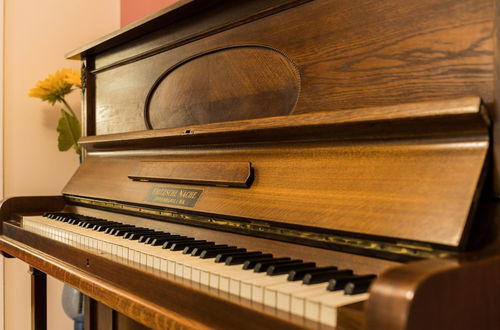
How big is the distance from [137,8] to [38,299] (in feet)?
5.70

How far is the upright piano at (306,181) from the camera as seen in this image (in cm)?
73

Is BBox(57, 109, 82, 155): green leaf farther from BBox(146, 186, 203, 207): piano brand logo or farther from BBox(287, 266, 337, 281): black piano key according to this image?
BBox(287, 266, 337, 281): black piano key

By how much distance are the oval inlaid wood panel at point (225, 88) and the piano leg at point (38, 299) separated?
840 millimetres

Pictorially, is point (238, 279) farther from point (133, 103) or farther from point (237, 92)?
point (133, 103)

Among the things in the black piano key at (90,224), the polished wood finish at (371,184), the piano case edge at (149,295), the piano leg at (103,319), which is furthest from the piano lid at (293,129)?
the piano leg at (103,319)

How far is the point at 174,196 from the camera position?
141 centimetres

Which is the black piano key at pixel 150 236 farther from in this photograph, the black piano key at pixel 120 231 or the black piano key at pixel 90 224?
the black piano key at pixel 90 224

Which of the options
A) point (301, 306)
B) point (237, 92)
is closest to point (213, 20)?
point (237, 92)

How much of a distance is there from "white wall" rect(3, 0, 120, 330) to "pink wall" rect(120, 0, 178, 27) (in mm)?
250

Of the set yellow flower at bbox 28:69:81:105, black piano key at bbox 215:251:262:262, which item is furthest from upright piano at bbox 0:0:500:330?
yellow flower at bbox 28:69:81:105

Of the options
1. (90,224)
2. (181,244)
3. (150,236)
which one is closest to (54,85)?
(90,224)

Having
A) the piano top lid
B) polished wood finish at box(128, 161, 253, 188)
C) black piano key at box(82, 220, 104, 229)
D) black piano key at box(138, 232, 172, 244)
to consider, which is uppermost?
the piano top lid

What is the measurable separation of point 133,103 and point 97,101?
1.05 feet

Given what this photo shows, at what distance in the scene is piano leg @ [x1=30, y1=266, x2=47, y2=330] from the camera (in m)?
2.05
